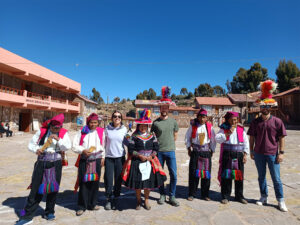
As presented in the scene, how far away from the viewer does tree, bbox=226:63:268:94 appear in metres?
46.1

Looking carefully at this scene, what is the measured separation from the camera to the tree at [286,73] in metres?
39.6

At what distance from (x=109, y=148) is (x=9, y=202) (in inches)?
80.5

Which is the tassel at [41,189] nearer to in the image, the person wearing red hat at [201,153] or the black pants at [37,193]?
the black pants at [37,193]

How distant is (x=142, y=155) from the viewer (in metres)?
3.13

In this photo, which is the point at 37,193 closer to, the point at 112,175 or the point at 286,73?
the point at 112,175

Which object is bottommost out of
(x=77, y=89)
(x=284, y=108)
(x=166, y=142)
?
(x=166, y=142)

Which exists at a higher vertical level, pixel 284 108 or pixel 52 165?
pixel 284 108

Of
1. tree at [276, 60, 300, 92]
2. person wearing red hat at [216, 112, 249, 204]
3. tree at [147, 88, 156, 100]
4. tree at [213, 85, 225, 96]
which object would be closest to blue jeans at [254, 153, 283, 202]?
person wearing red hat at [216, 112, 249, 204]

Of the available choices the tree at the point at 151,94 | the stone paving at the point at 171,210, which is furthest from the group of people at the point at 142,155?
Answer: the tree at the point at 151,94

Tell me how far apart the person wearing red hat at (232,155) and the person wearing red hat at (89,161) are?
213cm

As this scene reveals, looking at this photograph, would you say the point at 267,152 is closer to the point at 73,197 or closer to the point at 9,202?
the point at 73,197

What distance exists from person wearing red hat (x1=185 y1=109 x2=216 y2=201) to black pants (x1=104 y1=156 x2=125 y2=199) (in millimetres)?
1352

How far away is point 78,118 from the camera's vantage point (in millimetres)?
27547

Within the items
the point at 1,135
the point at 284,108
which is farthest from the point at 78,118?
the point at 284,108
